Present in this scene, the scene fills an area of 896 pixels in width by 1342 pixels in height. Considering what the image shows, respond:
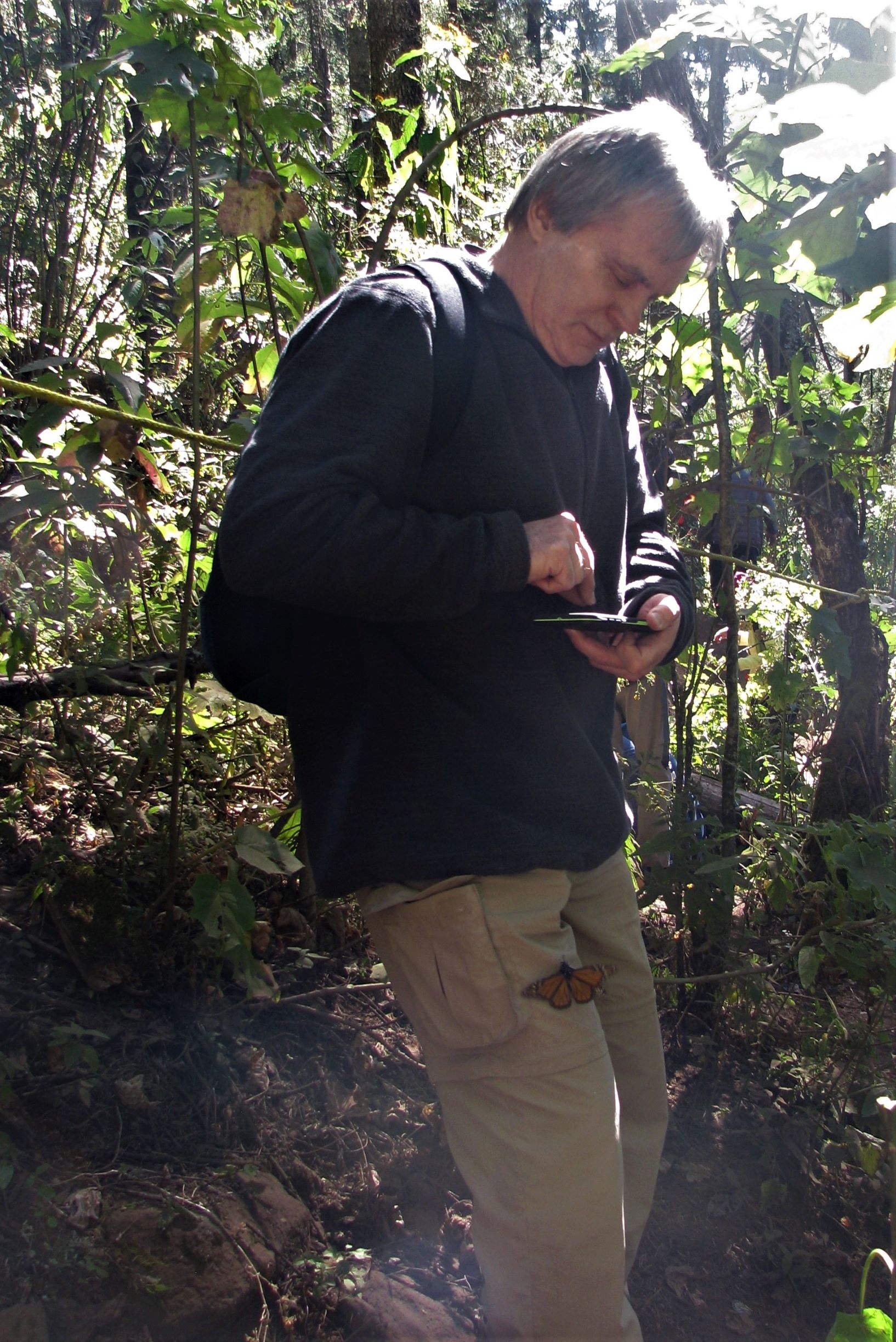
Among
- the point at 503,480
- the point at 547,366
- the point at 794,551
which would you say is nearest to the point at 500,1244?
the point at 503,480

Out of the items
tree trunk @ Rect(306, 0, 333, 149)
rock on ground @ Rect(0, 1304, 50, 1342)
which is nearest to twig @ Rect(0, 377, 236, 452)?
rock on ground @ Rect(0, 1304, 50, 1342)

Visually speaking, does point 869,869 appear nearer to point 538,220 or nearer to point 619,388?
point 619,388

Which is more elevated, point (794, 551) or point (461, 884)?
point (794, 551)

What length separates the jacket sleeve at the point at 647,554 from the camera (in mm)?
1852

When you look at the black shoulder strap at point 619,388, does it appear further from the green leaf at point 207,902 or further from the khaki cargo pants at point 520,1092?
the green leaf at point 207,902

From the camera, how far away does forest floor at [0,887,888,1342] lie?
71.0 inches

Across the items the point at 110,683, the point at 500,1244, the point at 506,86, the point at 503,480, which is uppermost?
the point at 506,86

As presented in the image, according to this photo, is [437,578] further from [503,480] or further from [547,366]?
[547,366]

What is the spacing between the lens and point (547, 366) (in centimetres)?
163

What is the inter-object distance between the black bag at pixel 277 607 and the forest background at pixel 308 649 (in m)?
0.45

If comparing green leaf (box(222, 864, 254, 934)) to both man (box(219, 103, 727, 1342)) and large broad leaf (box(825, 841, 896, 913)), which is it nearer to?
man (box(219, 103, 727, 1342))

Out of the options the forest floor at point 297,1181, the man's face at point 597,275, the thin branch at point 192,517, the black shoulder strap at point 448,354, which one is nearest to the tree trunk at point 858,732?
the forest floor at point 297,1181

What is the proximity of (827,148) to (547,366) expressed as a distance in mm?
534

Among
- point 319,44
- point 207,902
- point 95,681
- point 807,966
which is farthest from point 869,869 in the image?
point 319,44
